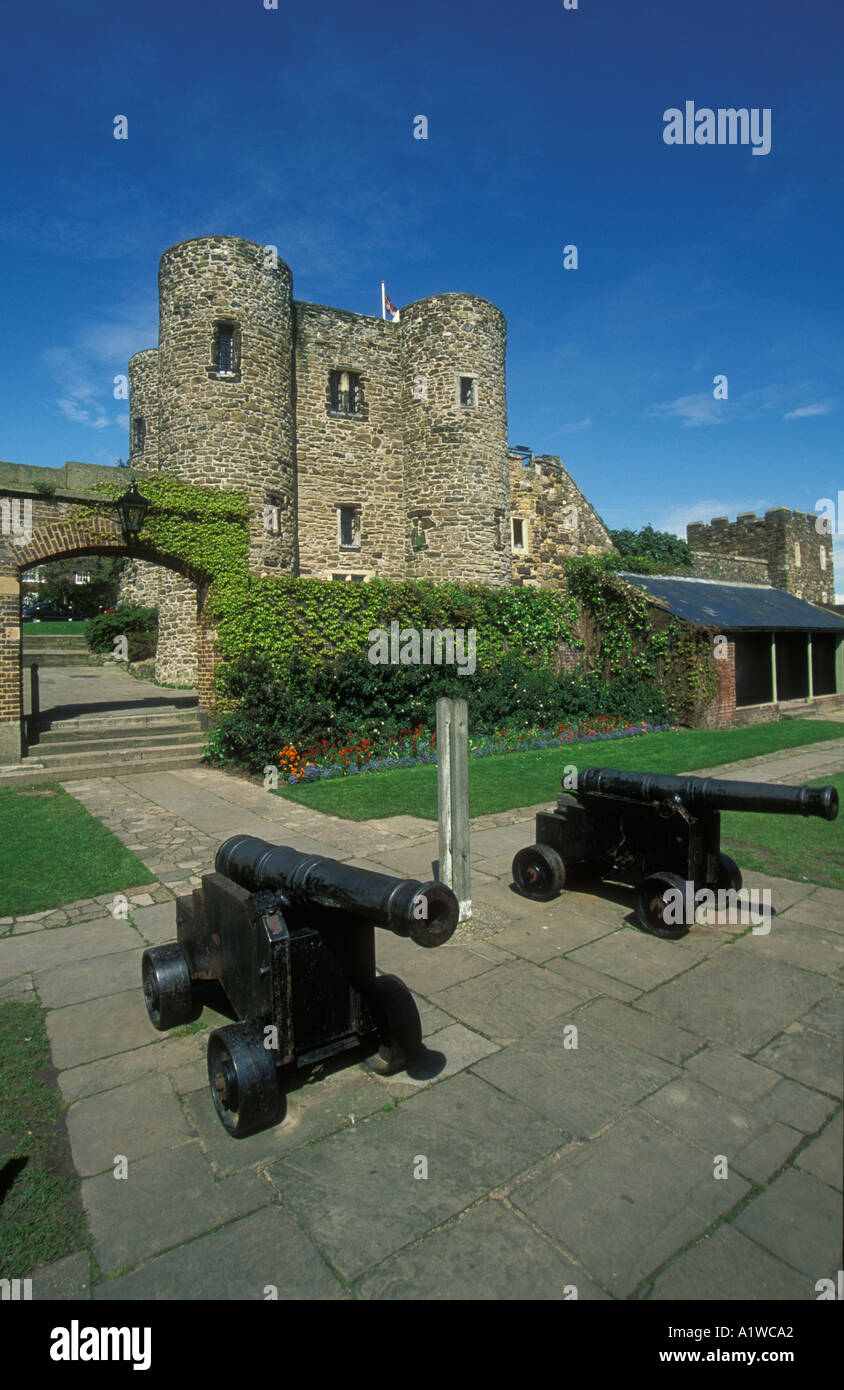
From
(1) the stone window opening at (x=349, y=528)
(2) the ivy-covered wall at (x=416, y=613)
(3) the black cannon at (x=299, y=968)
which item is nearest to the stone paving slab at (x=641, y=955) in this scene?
(3) the black cannon at (x=299, y=968)

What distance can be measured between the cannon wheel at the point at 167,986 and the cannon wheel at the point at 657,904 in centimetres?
301

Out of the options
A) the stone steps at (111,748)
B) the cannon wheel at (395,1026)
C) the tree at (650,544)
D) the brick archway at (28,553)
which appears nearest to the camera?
the cannon wheel at (395,1026)

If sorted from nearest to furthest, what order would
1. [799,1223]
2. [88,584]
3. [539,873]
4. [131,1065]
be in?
1. [799,1223]
2. [131,1065]
3. [539,873]
4. [88,584]

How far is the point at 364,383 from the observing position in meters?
24.2

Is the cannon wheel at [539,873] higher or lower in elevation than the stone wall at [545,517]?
lower

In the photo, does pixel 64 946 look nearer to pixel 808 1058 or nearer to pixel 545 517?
pixel 808 1058

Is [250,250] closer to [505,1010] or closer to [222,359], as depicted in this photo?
[222,359]

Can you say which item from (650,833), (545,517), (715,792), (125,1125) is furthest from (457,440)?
(125,1125)

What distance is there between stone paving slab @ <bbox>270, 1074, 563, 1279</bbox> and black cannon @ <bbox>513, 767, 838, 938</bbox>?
2.18 m

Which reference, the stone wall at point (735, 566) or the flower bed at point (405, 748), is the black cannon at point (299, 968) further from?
the stone wall at point (735, 566)

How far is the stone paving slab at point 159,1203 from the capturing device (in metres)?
2.50

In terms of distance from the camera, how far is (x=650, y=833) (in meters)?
5.14

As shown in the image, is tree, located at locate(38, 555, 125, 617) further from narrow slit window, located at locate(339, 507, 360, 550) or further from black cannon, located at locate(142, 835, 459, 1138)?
black cannon, located at locate(142, 835, 459, 1138)

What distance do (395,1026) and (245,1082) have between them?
0.77 m
